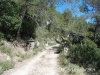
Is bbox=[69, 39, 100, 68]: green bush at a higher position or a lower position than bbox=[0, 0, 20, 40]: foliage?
lower

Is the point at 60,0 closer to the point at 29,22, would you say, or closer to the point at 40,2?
the point at 40,2

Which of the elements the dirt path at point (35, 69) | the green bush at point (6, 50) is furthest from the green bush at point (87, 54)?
the green bush at point (6, 50)

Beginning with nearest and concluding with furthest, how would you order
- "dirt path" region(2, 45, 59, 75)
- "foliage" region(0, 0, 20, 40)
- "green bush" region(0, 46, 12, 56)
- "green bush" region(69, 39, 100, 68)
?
"dirt path" region(2, 45, 59, 75)
"green bush" region(69, 39, 100, 68)
"green bush" region(0, 46, 12, 56)
"foliage" region(0, 0, 20, 40)

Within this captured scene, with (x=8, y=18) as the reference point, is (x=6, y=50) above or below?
below

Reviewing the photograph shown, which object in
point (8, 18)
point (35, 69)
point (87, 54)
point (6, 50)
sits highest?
point (8, 18)

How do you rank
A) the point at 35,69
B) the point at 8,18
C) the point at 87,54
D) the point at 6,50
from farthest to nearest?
1. the point at 8,18
2. the point at 6,50
3. the point at 87,54
4. the point at 35,69

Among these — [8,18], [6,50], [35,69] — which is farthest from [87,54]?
[8,18]

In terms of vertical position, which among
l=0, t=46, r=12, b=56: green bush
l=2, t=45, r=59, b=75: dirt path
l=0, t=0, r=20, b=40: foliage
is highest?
l=0, t=0, r=20, b=40: foliage

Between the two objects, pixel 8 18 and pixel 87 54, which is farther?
pixel 8 18

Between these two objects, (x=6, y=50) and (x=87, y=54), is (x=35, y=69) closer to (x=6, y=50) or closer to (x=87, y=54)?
A: (x=6, y=50)

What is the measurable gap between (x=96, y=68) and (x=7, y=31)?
1099 centimetres

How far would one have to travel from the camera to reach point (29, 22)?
2128 cm

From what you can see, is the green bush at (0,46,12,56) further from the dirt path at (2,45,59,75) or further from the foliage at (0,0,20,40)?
the foliage at (0,0,20,40)

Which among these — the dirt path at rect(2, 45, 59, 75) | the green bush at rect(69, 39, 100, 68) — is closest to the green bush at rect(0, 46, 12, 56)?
the dirt path at rect(2, 45, 59, 75)
